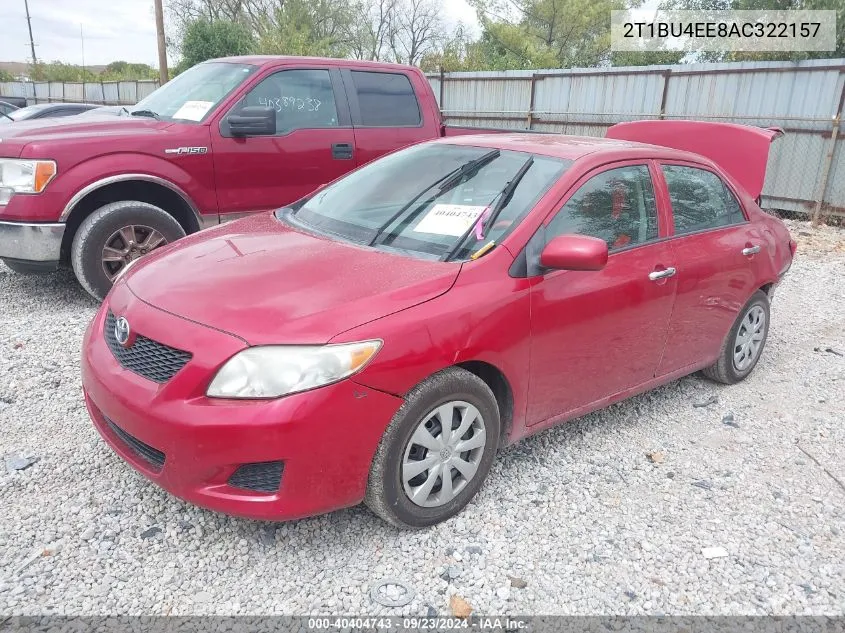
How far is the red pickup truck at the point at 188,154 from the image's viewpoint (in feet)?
15.9

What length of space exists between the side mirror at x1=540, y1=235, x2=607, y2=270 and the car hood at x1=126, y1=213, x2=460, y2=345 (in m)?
0.45

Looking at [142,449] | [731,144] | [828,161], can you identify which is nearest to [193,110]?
[142,449]

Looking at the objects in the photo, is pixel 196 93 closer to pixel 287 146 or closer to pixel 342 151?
pixel 287 146

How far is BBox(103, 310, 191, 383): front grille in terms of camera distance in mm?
2467

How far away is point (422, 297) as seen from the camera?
104 inches

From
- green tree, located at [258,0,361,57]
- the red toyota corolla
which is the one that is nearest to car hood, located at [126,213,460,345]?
the red toyota corolla

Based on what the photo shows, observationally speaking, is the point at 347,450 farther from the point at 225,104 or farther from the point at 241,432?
the point at 225,104

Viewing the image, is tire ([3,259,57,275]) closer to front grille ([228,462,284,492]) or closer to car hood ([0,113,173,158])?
car hood ([0,113,173,158])

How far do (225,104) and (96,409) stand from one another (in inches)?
133

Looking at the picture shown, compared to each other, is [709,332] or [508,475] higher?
[709,332]

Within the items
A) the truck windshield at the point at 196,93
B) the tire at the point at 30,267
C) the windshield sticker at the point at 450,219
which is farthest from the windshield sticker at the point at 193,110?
the windshield sticker at the point at 450,219

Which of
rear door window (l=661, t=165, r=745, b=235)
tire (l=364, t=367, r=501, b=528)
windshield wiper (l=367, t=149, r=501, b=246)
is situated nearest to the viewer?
tire (l=364, t=367, r=501, b=528)

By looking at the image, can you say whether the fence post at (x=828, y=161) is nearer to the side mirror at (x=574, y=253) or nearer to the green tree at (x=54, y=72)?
the side mirror at (x=574, y=253)

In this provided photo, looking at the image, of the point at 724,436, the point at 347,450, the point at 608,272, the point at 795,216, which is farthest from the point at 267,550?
the point at 795,216
